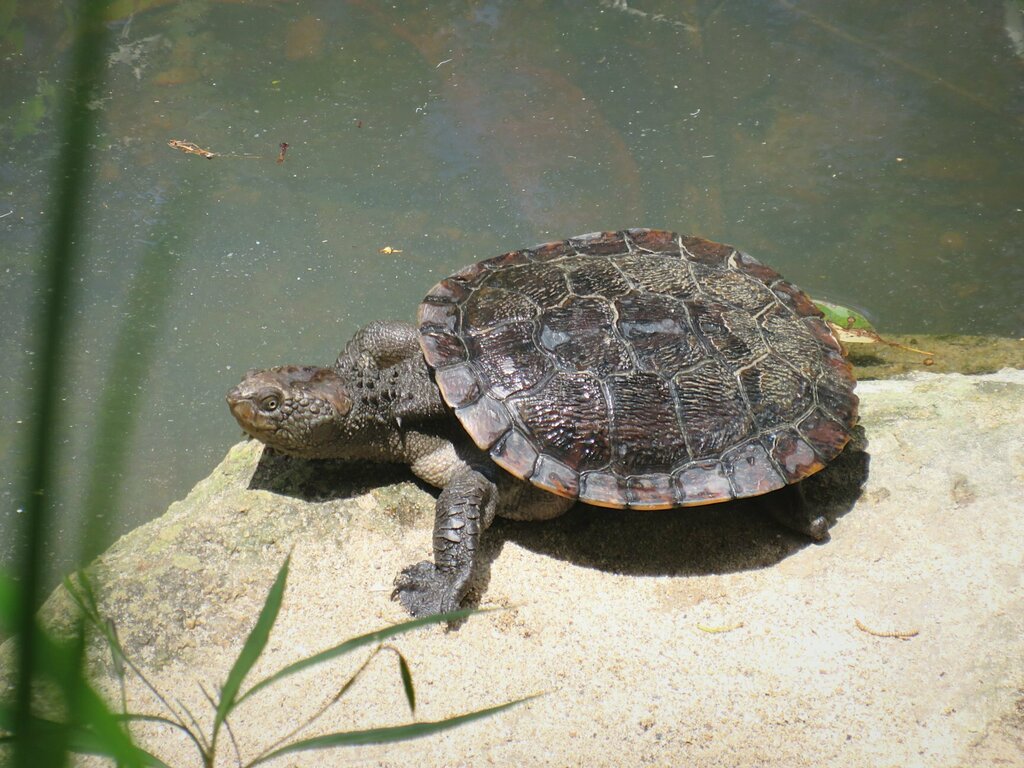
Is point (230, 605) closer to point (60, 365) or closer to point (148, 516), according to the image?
point (148, 516)

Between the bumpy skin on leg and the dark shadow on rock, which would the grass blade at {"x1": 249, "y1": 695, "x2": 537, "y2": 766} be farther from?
the bumpy skin on leg

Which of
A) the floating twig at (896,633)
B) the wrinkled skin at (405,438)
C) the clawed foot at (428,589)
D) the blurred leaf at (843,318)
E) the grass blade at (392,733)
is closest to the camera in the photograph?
the grass blade at (392,733)

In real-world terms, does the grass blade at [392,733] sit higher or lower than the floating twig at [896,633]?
higher

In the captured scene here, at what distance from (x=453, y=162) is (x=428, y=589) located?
3.84m

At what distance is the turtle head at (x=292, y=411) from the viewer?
383 centimetres

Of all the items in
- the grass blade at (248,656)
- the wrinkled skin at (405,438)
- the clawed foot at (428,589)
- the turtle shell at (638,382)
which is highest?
the grass blade at (248,656)

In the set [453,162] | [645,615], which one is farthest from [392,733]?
[453,162]

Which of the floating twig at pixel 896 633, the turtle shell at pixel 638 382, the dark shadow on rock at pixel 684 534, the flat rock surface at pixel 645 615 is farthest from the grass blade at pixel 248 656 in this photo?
the floating twig at pixel 896 633

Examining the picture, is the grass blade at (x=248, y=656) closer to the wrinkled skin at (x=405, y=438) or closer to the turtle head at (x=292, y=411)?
the wrinkled skin at (x=405, y=438)

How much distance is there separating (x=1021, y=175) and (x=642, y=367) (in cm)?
468

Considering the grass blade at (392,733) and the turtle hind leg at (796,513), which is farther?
the turtle hind leg at (796,513)

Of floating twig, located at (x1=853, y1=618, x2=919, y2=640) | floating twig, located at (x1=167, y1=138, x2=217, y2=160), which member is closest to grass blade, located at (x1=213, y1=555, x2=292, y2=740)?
floating twig, located at (x1=853, y1=618, x2=919, y2=640)

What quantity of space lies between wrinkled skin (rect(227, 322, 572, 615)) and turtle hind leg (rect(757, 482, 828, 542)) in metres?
0.95

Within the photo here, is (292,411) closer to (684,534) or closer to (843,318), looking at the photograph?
(684,534)
